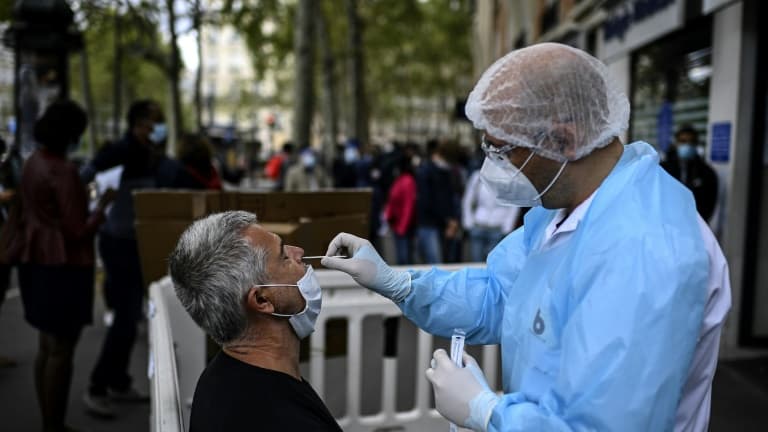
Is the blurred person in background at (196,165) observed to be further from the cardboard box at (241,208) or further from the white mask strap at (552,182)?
the white mask strap at (552,182)

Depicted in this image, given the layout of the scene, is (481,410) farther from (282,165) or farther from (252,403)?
(282,165)

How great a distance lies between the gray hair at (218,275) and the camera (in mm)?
2031

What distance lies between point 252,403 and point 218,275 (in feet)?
1.16

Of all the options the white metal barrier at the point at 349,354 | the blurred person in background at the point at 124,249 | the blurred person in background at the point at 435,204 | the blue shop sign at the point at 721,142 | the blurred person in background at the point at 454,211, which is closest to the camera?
the white metal barrier at the point at 349,354

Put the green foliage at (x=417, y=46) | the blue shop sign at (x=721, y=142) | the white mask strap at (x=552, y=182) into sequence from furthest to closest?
1. the green foliage at (x=417, y=46)
2. the blue shop sign at (x=721, y=142)
3. the white mask strap at (x=552, y=182)

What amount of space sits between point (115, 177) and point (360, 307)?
2452mm

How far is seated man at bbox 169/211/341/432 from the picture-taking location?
1928mm

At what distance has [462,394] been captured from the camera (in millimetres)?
1690

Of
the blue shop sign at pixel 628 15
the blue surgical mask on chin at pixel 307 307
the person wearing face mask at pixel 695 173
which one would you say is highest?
the blue shop sign at pixel 628 15

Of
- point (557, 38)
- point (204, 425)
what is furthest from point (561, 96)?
point (557, 38)

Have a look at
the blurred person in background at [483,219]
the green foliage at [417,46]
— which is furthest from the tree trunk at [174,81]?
the green foliage at [417,46]

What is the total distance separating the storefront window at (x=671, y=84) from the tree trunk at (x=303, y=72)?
7458mm

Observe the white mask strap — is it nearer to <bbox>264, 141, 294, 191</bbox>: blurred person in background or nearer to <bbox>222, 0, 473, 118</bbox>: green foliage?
<bbox>264, 141, 294, 191</bbox>: blurred person in background

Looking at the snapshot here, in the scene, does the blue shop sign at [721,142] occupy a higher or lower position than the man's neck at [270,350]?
higher
